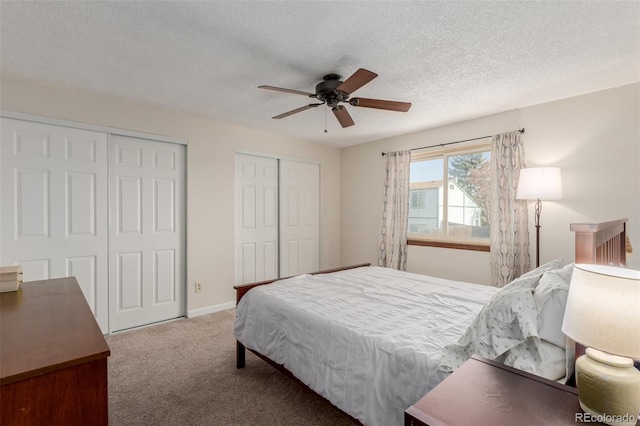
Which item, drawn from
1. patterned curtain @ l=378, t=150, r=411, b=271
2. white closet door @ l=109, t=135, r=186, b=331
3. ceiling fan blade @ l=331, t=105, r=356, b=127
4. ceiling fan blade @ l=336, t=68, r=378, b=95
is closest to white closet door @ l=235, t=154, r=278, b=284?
white closet door @ l=109, t=135, r=186, b=331

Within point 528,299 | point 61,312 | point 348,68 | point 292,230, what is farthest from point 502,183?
point 61,312

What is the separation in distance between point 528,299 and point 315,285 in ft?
5.40

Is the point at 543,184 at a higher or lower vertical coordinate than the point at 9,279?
higher

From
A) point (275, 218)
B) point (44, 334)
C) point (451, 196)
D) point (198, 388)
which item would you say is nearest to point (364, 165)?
point (451, 196)

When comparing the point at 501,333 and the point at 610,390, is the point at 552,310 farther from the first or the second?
the point at 610,390

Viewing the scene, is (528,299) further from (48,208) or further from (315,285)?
(48,208)

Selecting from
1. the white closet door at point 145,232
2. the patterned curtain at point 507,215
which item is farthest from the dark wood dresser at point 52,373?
the patterned curtain at point 507,215

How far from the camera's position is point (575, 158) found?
2943 mm

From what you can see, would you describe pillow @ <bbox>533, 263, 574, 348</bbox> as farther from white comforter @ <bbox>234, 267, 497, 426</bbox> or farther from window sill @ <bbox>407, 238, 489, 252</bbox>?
window sill @ <bbox>407, 238, 489, 252</bbox>

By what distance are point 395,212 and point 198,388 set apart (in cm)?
314

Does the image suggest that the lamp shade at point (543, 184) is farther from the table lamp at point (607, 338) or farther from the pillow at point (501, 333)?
the table lamp at point (607, 338)

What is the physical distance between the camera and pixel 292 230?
470 centimetres

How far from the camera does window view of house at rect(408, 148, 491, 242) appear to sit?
365 cm

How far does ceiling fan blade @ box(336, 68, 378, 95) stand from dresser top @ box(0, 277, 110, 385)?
5.99ft
